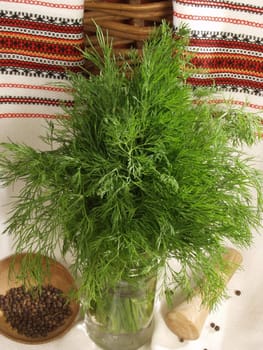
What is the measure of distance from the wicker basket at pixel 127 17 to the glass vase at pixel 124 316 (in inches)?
10.8

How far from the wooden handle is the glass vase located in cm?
3

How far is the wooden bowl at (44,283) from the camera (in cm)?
70

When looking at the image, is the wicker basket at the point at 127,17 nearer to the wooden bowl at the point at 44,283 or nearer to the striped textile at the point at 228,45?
the striped textile at the point at 228,45

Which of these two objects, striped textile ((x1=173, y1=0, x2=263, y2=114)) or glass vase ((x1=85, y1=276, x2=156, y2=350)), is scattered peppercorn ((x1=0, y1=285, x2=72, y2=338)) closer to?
glass vase ((x1=85, y1=276, x2=156, y2=350))

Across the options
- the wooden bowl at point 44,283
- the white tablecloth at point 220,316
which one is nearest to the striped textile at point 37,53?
the white tablecloth at point 220,316

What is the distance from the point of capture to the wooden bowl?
699 millimetres

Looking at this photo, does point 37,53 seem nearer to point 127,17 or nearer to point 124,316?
point 127,17

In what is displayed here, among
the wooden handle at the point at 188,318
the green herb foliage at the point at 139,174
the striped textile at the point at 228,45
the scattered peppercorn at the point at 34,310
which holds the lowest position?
the scattered peppercorn at the point at 34,310

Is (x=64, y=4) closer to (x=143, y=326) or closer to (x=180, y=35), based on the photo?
(x=180, y=35)

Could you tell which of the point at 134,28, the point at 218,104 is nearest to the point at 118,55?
the point at 134,28

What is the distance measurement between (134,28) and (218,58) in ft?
0.36

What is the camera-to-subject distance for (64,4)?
1.91ft

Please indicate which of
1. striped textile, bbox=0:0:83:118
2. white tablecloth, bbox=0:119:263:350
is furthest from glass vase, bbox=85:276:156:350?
striped textile, bbox=0:0:83:118

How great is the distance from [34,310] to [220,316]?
25cm
